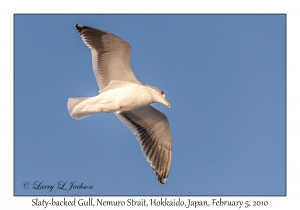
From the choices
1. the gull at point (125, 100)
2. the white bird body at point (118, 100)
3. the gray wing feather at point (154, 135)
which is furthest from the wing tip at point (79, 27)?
the gray wing feather at point (154, 135)

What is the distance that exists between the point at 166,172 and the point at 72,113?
155 cm

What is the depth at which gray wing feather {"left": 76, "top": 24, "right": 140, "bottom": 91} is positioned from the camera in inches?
262

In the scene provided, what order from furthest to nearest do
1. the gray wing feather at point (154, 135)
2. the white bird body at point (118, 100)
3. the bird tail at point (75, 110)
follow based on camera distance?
the gray wing feather at point (154, 135)
the bird tail at point (75, 110)
the white bird body at point (118, 100)

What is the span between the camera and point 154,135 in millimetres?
7270

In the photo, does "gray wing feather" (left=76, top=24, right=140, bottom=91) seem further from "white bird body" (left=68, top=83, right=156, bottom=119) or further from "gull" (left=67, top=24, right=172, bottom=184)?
"white bird body" (left=68, top=83, right=156, bottom=119)

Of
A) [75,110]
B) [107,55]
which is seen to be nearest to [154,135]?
[75,110]

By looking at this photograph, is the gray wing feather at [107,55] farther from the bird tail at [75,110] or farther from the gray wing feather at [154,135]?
the gray wing feather at [154,135]

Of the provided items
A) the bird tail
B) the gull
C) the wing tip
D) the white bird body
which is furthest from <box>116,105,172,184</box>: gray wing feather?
the wing tip

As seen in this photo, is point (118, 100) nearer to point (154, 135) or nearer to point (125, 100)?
point (125, 100)

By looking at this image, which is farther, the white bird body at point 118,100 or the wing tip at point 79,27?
the wing tip at point 79,27

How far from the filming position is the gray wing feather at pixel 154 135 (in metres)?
7.12

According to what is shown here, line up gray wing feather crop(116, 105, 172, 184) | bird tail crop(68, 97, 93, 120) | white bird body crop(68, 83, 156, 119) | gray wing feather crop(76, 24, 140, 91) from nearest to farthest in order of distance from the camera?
white bird body crop(68, 83, 156, 119) → gray wing feather crop(76, 24, 140, 91) → bird tail crop(68, 97, 93, 120) → gray wing feather crop(116, 105, 172, 184)

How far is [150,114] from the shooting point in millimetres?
7168
